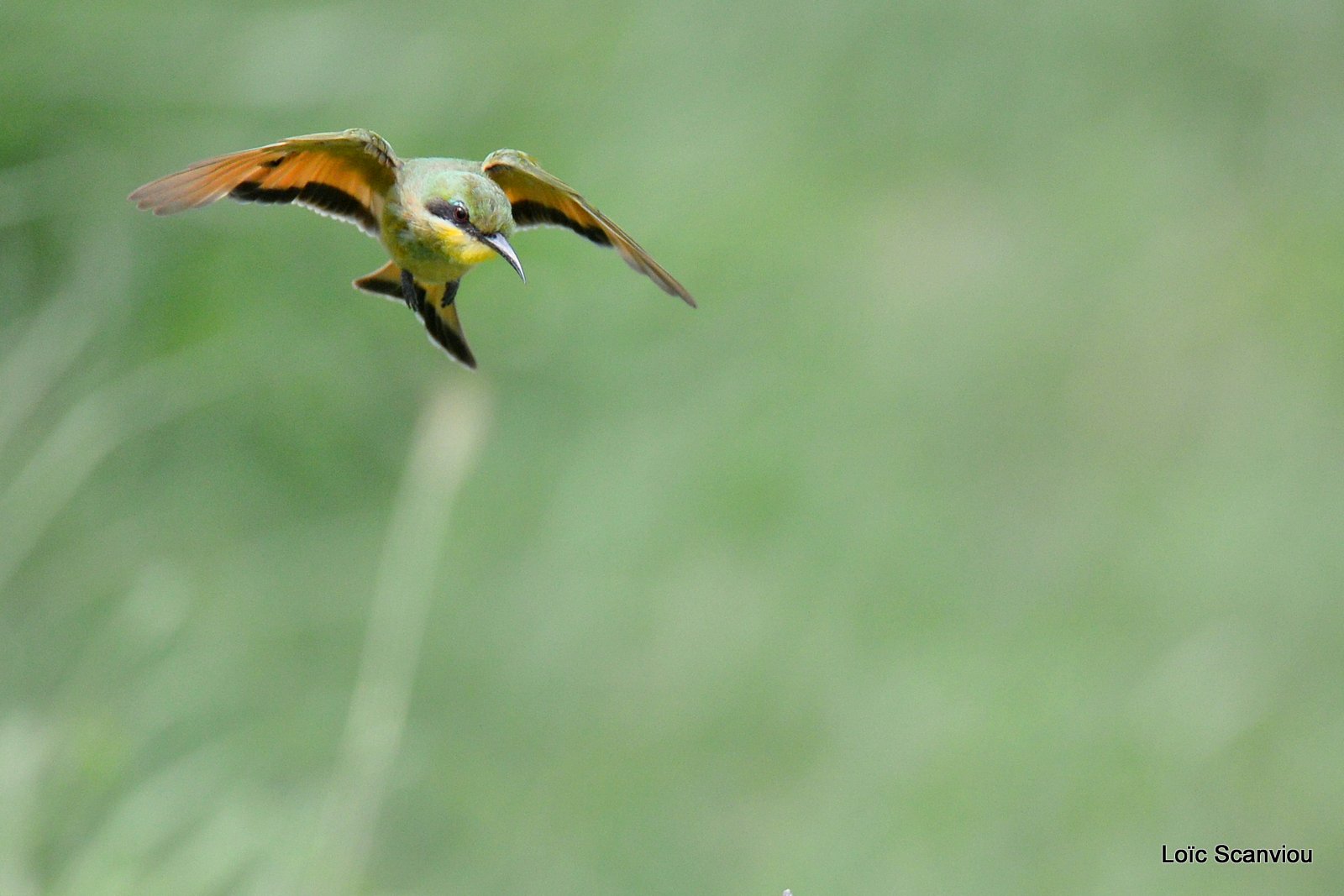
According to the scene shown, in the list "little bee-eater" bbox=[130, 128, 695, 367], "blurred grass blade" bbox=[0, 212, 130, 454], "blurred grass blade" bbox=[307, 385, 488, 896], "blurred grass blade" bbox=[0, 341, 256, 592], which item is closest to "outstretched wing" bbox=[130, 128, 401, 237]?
"little bee-eater" bbox=[130, 128, 695, 367]

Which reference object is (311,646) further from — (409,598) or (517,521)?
(517,521)

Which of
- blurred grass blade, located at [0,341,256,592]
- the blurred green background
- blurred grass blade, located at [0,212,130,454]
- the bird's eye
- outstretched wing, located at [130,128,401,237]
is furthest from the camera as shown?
the blurred green background

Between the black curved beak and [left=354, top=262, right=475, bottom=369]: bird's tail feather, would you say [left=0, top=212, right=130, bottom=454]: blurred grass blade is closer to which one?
[left=354, top=262, right=475, bottom=369]: bird's tail feather

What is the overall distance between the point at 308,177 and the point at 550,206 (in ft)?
0.46

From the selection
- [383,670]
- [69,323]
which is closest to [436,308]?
[383,670]

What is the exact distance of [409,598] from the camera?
3.56 m

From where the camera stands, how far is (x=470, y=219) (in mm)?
1004

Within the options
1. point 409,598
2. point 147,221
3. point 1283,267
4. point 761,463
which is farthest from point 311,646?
point 1283,267

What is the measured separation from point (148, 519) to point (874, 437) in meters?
2.02

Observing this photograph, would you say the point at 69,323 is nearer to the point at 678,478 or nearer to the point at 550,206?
the point at 678,478

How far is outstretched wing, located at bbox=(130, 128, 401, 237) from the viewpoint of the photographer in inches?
34.8

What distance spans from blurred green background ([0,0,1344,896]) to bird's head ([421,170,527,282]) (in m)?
0.74

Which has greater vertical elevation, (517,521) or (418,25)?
(418,25)

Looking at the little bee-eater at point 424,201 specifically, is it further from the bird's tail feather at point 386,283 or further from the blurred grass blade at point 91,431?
the blurred grass blade at point 91,431
